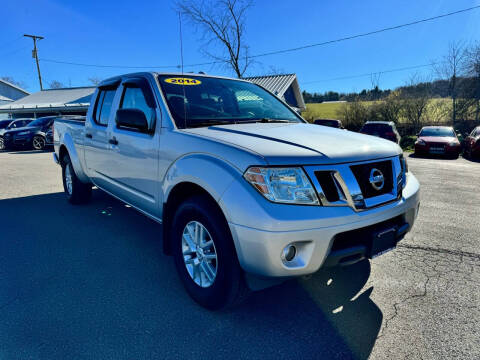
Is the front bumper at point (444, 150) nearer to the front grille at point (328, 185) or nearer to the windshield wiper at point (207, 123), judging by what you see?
the windshield wiper at point (207, 123)

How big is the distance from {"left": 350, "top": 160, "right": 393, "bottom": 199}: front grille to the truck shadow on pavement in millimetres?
929

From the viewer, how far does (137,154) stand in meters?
3.05

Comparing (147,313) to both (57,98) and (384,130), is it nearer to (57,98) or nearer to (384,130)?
(384,130)

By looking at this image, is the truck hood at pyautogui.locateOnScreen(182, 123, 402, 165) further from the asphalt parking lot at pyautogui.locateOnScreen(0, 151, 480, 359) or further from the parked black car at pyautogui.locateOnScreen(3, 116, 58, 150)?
the parked black car at pyautogui.locateOnScreen(3, 116, 58, 150)

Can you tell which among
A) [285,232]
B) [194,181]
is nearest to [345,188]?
[285,232]

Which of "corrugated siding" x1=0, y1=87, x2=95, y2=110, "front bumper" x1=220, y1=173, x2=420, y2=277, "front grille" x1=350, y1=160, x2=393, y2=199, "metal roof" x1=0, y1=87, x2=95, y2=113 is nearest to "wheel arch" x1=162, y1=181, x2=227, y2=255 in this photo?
"front bumper" x1=220, y1=173, x2=420, y2=277

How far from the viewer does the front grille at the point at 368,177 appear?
2.13 m

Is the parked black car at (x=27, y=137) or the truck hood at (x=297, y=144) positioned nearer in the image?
the truck hood at (x=297, y=144)

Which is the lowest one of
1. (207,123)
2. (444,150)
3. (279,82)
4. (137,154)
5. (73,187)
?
(444,150)

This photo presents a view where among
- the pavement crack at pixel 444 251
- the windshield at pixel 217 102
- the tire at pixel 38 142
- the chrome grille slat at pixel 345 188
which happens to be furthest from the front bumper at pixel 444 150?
the tire at pixel 38 142

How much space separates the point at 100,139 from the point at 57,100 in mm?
35150

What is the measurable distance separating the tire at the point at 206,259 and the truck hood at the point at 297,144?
51 cm

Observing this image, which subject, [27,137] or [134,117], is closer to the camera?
[134,117]

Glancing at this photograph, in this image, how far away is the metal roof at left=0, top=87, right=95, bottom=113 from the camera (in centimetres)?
3110
